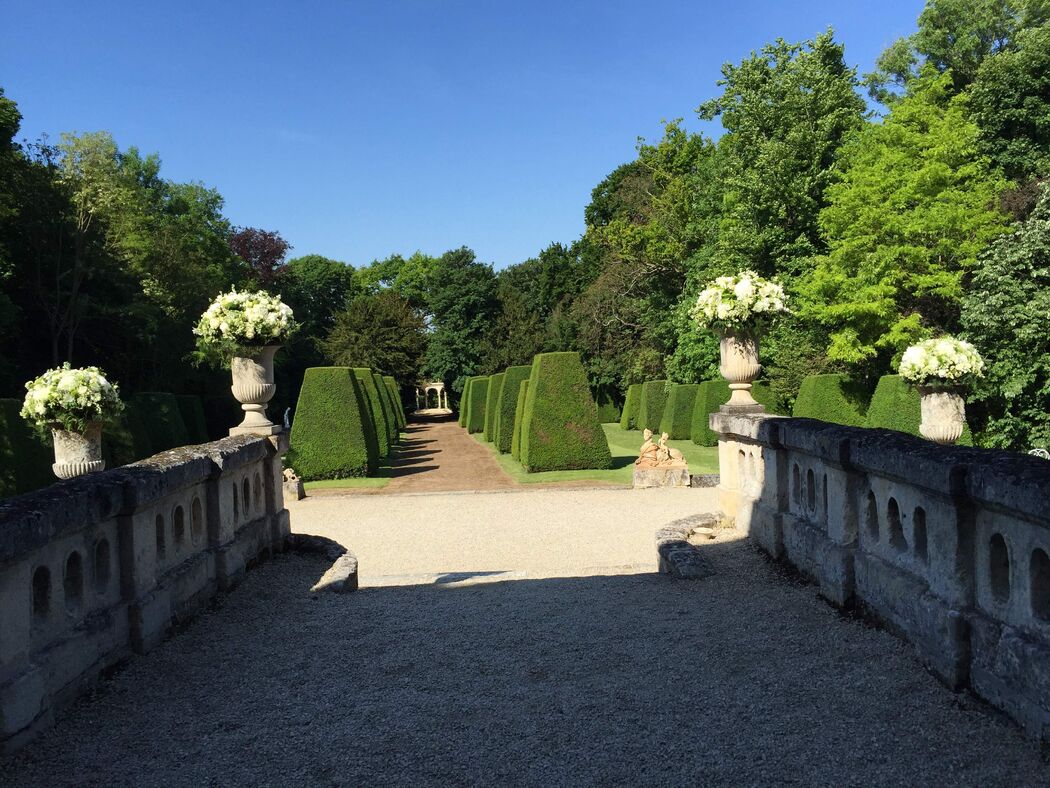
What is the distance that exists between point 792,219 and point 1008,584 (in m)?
28.3

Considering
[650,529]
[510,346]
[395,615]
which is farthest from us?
[510,346]

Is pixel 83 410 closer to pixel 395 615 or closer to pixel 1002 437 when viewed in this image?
pixel 395 615

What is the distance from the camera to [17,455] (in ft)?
51.5

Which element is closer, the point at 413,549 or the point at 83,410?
the point at 83,410

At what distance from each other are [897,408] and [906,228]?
21.1 ft

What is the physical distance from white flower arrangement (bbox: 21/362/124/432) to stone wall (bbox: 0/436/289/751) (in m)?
3.32

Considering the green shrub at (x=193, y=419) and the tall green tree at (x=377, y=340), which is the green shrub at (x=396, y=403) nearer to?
the tall green tree at (x=377, y=340)

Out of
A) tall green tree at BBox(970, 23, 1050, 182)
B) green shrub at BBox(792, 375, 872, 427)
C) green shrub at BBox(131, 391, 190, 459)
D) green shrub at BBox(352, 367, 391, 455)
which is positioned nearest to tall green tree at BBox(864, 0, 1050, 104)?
tall green tree at BBox(970, 23, 1050, 182)

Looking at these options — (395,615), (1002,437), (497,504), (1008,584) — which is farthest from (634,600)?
(1002,437)

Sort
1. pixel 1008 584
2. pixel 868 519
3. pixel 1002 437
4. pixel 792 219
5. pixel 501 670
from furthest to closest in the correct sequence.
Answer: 1. pixel 792 219
2. pixel 1002 437
3. pixel 868 519
4. pixel 501 670
5. pixel 1008 584

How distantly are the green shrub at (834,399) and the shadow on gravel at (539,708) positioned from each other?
20196mm

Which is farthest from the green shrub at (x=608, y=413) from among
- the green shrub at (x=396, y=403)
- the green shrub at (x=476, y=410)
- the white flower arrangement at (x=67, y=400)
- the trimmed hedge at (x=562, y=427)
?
the white flower arrangement at (x=67, y=400)

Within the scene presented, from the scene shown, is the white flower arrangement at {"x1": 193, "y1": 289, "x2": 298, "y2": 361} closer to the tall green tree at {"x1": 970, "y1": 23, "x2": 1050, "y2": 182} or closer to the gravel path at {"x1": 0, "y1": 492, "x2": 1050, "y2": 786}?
the gravel path at {"x1": 0, "y1": 492, "x2": 1050, "y2": 786}

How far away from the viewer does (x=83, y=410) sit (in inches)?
392
